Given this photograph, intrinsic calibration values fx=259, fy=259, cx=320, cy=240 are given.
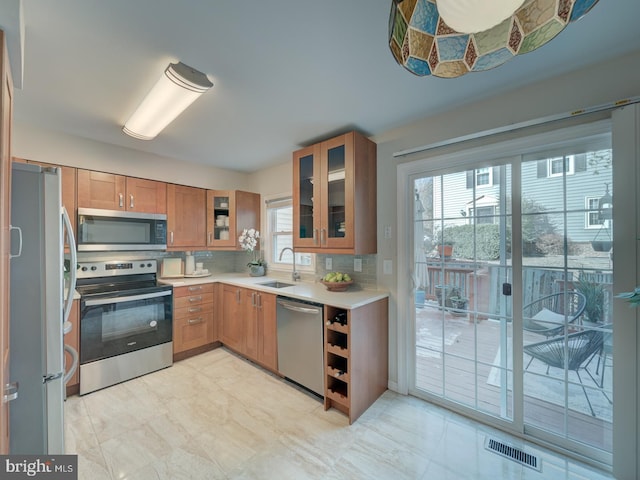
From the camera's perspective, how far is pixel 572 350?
168 centimetres

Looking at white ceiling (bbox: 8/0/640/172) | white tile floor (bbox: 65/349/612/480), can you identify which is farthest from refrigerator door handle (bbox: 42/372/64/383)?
white ceiling (bbox: 8/0/640/172)

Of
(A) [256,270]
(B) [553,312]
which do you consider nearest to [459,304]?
(B) [553,312]

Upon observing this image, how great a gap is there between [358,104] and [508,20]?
1375 mm

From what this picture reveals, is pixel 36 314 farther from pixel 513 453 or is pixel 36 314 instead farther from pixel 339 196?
pixel 513 453

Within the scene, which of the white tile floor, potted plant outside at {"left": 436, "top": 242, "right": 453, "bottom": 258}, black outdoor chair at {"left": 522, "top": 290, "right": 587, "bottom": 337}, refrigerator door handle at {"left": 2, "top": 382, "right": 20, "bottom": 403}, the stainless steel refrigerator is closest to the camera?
refrigerator door handle at {"left": 2, "top": 382, "right": 20, "bottom": 403}

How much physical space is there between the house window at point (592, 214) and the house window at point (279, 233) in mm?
2648

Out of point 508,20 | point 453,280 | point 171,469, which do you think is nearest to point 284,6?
point 508,20

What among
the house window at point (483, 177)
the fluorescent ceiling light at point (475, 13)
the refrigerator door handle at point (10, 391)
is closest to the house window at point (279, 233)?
the house window at point (483, 177)

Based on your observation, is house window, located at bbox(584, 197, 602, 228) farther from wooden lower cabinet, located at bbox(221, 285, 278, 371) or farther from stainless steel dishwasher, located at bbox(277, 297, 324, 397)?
wooden lower cabinet, located at bbox(221, 285, 278, 371)

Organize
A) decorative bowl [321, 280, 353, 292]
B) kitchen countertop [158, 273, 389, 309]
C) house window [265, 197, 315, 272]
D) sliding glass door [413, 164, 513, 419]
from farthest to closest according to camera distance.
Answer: house window [265, 197, 315, 272]
decorative bowl [321, 280, 353, 292]
kitchen countertop [158, 273, 389, 309]
sliding glass door [413, 164, 513, 419]

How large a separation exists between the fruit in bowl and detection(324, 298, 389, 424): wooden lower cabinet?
0.36 metres

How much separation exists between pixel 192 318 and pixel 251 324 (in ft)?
2.64

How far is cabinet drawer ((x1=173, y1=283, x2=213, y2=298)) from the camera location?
2.94m

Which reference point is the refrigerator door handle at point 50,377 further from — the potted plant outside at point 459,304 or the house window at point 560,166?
the house window at point 560,166
